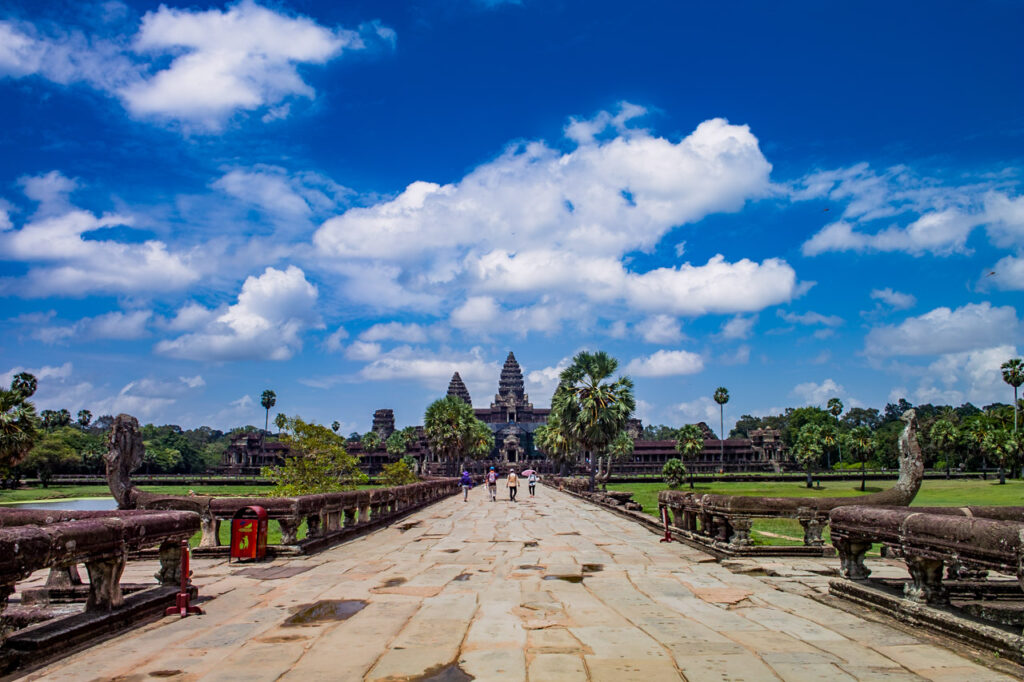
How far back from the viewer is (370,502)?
54.9ft

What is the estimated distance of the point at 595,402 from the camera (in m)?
37.7

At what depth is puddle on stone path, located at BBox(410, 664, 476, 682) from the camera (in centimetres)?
473

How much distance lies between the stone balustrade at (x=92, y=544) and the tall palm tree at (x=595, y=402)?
3081cm

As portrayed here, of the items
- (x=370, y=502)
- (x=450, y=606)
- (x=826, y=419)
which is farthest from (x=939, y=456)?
(x=450, y=606)

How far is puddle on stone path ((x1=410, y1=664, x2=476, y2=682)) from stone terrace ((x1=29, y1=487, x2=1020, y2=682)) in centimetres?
1

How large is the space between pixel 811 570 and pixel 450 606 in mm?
5444

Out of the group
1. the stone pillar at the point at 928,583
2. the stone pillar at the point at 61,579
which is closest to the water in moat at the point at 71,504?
the stone pillar at the point at 61,579

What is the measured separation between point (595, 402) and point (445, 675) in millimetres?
33255

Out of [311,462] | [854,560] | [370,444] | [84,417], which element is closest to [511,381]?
[370,444]

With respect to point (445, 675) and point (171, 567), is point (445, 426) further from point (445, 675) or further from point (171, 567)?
point (445, 675)

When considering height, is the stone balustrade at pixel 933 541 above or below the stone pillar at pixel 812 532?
above

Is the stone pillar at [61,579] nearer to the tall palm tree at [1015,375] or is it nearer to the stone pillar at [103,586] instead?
the stone pillar at [103,586]

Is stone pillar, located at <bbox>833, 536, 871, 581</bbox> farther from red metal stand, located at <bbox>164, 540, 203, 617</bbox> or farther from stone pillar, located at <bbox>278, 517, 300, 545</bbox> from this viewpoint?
stone pillar, located at <bbox>278, 517, 300, 545</bbox>

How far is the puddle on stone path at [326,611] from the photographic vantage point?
21.7 ft
